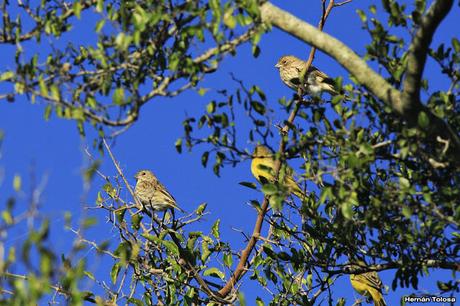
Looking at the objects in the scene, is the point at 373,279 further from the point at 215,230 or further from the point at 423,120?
the point at 423,120

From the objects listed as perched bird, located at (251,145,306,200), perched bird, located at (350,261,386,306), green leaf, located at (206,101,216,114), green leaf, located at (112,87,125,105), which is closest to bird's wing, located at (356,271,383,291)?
perched bird, located at (350,261,386,306)

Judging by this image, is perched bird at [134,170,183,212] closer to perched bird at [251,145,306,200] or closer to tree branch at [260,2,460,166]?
perched bird at [251,145,306,200]

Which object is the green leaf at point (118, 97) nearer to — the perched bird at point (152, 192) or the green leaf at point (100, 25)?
the green leaf at point (100, 25)

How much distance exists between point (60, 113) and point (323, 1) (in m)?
3.22

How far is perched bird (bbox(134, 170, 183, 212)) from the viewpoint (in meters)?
12.0

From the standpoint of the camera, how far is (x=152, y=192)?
1261 cm

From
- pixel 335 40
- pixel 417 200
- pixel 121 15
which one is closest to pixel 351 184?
pixel 417 200

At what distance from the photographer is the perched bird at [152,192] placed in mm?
12016

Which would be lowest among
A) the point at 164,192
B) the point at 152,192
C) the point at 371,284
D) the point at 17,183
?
the point at 17,183

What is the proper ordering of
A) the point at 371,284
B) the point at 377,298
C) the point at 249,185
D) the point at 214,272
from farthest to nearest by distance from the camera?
1. the point at 377,298
2. the point at 371,284
3. the point at 214,272
4. the point at 249,185

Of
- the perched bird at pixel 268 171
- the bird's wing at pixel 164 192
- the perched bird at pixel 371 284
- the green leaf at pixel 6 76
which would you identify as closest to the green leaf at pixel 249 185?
the perched bird at pixel 268 171

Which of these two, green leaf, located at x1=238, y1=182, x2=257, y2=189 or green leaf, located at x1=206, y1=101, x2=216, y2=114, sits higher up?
green leaf, located at x1=238, y1=182, x2=257, y2=189

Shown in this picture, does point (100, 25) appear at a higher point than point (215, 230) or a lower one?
lower

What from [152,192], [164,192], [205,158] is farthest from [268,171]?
[152,192]
